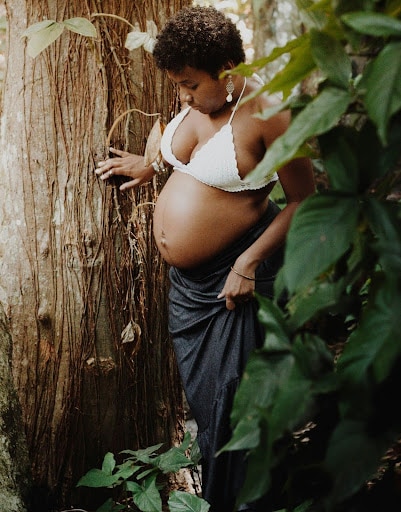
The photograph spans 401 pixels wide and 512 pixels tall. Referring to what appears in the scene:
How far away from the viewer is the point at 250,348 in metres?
2.24

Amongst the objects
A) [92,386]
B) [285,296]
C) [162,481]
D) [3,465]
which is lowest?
[162,481]

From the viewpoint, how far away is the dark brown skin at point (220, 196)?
2072 millimetres

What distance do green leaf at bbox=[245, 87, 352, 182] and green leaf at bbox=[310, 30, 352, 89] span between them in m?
0.02

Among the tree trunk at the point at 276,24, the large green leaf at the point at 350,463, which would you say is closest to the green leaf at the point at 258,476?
the large green leaf at the point at 350,463

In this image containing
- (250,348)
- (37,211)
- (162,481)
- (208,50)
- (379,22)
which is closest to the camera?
(379,22)

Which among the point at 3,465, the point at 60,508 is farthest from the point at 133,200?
the point at 60,508

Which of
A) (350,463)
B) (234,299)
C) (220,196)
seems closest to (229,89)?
(220,196)

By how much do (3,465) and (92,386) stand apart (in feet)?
1.66

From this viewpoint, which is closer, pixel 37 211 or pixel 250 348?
pixel 250 348

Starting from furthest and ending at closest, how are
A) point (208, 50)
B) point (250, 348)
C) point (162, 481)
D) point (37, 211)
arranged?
point (162, 481)
point (37, 211)
point (250, 348)
point (208, 50)

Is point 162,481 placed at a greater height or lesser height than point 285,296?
lesser

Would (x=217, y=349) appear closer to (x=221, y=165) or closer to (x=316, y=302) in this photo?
(x=221, y=165)

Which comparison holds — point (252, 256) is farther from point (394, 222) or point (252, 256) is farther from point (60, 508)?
point (60, 508)

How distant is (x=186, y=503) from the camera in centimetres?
217
